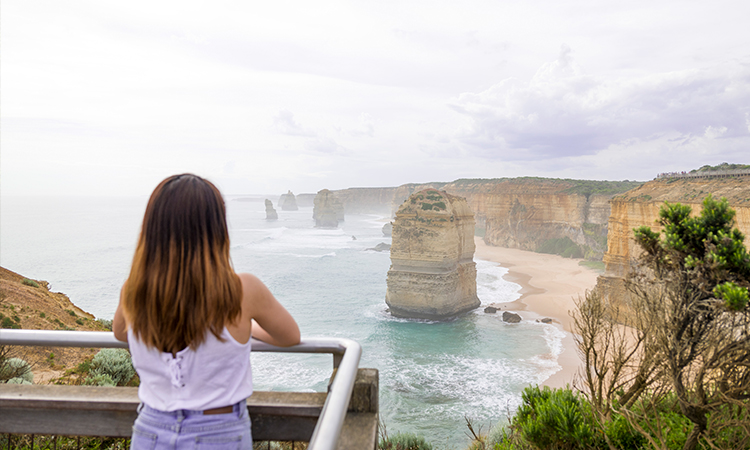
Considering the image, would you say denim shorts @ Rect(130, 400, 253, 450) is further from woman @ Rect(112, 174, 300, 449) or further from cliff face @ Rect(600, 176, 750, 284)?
cliff face @ Rect(600, 176, 750, 284)

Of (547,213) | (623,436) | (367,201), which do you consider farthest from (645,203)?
(367,201)

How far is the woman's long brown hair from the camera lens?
1.48 meters

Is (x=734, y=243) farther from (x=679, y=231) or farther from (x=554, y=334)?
(x=554, y=334)

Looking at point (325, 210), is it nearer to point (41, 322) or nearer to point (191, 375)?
point (41, 322)

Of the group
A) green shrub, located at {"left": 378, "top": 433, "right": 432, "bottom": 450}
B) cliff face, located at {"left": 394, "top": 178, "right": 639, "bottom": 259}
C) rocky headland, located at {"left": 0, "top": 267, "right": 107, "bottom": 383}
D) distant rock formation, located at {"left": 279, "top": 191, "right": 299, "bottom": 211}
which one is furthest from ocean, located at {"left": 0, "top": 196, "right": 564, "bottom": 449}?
distant rock formation, located at {"left": 279, "top": 191, "right": 299, "bottom": 211}

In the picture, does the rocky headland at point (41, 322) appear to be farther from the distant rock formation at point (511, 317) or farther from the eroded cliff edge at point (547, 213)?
the eroded cliff edge at point (547, 213)

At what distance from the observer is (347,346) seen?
204 centimetres

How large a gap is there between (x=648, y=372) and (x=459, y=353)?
16716 millimetres

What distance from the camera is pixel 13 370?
20.8 ft

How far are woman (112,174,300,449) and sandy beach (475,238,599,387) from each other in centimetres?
2014

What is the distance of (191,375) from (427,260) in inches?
1094

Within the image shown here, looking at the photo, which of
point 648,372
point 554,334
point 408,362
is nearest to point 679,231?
point 648,372

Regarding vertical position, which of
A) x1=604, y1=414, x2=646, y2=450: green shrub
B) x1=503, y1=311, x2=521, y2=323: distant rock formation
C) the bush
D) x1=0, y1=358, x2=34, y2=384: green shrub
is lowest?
x1=503, y1=311, x2=521, y2=323: distant rock formation

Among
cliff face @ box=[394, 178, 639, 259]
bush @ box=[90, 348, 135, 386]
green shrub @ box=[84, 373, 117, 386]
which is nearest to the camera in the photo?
green shrub @ box=[84, 373, 117, 386]
